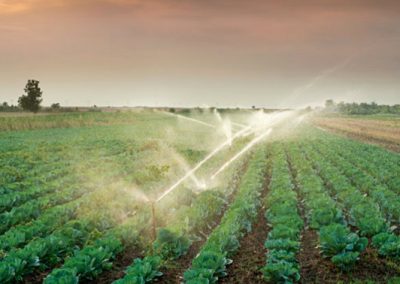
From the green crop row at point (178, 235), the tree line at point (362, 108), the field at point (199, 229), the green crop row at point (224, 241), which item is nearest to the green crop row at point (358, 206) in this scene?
the field at point (199, 229)

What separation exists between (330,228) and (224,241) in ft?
6.35

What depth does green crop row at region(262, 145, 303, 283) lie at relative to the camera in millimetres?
7211

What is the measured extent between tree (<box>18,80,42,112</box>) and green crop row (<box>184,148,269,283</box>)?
2971 inches

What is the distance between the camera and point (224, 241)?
A: 344 inches

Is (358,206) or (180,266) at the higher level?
(358,206)

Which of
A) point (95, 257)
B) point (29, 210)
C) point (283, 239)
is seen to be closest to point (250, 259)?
Answer: point (283, 239)

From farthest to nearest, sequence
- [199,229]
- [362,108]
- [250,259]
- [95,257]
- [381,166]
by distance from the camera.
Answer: [362,108] → [381,166] → [199,229] → [250,259] → [95,257]

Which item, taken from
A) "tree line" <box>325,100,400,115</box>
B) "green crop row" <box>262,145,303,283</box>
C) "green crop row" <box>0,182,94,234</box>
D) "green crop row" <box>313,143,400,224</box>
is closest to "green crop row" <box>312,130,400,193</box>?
"green crop row" <box>313,143,400,224</box>

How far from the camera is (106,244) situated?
8523mm

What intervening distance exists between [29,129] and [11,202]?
39478mm

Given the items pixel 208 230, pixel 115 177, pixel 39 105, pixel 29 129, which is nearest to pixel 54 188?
pixel 115 177

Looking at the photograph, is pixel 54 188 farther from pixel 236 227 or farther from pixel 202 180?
pixel 236 227

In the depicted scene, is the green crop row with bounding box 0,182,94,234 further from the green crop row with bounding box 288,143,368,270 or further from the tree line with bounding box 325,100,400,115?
the tree line with bounding box 325,100,400,115

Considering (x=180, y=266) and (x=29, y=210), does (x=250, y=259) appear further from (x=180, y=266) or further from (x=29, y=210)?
(x=29, y=210)
